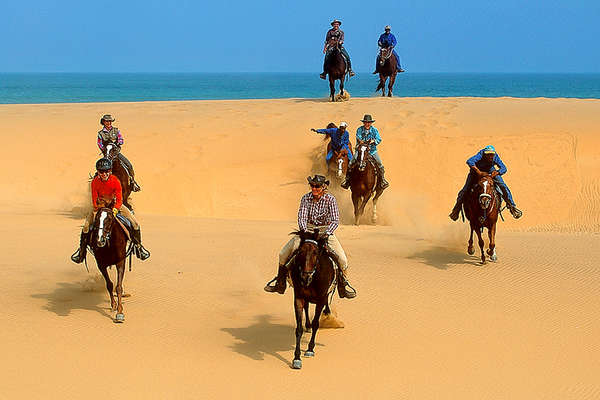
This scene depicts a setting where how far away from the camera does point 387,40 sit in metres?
31.1

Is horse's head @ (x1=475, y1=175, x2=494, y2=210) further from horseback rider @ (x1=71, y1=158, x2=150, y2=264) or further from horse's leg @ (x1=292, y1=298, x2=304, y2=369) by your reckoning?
horseback rider @ (x1=71, y1=158, x2=150, y2=264)

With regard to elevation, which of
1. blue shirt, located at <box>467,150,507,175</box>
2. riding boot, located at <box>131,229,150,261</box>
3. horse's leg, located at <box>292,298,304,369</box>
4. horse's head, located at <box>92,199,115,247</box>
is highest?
blue shirt, located at <box>467,150,507,175</box>

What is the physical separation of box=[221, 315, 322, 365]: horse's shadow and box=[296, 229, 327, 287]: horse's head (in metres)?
1.31

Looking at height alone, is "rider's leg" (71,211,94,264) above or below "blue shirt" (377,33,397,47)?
below

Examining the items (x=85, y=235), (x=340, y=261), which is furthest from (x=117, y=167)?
(x=340, y=261)

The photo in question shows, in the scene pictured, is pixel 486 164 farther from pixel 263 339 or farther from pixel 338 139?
pixel 338 139

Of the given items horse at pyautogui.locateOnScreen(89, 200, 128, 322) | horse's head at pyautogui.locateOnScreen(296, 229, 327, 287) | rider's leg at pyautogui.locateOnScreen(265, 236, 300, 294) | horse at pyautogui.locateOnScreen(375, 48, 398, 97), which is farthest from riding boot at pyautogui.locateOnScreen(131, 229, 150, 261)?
horse at pyautogui.locateOnScreen(375, 48, 398, 97)

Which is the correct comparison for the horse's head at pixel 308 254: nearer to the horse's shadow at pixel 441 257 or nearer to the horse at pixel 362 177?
the horse's shadow at pixel 441 257

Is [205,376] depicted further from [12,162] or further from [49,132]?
[49,132]

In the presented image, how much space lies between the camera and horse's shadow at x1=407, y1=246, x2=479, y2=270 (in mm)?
14633

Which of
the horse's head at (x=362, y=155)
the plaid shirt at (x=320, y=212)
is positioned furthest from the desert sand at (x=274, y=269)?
the plaid shirt at (x=320, y=212)

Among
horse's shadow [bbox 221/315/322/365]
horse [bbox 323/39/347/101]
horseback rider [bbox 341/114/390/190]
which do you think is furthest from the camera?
horse [bbox 323/39/347/101]

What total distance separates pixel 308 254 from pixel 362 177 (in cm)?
990

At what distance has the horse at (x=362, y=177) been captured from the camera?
60.5 ft
